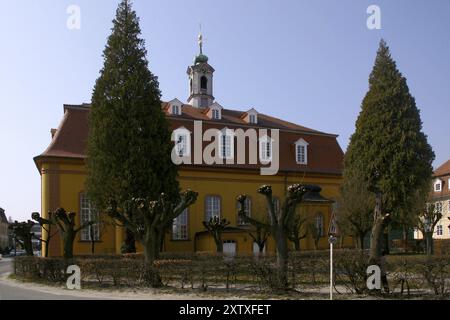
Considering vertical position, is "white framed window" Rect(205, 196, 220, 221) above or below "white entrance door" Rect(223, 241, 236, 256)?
above

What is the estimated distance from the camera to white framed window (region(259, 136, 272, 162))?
39094mm

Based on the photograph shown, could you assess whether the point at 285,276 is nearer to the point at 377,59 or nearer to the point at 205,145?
the point at 205,145

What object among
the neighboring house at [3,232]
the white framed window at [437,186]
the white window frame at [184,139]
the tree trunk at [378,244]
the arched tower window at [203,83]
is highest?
the arched tower window at [203,83]

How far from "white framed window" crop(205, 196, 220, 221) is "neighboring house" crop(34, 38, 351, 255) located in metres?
0.07

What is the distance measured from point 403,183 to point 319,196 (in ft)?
20.7

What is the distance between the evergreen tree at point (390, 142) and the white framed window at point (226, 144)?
8946mm

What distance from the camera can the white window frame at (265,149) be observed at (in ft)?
128

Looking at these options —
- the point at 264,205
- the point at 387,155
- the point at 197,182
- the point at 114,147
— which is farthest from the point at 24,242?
the point at 387,155

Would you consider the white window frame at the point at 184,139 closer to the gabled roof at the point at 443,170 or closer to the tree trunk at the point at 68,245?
the tree trunk at the point at 68,245

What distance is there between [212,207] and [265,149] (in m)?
6.50

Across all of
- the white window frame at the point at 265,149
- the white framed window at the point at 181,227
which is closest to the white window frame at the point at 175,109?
the white window frame at the point at 265,149

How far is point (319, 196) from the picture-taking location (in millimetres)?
39281

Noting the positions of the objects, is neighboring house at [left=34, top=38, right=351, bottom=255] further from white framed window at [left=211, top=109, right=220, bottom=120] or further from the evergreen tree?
the evergreen tree

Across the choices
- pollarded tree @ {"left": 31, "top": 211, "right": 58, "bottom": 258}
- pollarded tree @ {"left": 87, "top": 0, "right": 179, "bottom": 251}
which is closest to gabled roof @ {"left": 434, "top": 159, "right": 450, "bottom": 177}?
pollarded tree @ {"left": 87, "top": 0, "right": 179, "bottom": 251}
